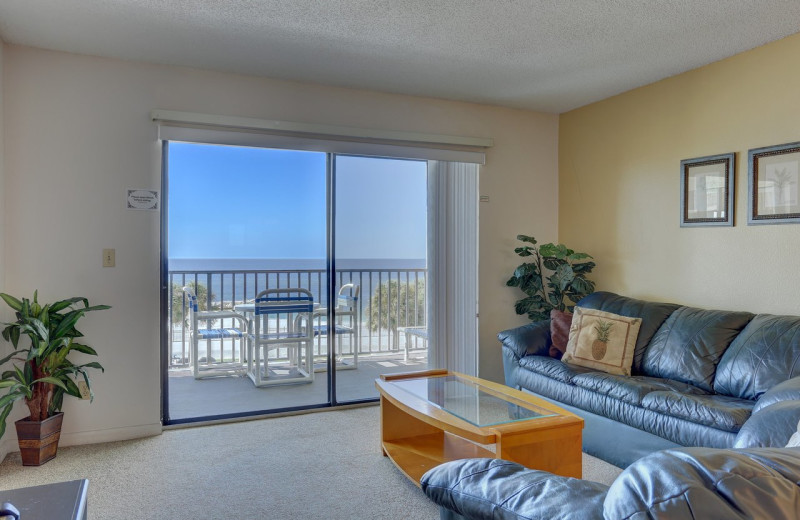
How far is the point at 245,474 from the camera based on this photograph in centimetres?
273

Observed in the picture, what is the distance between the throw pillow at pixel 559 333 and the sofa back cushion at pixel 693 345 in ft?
1.68

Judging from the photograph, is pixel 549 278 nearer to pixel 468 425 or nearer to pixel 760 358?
pixel 760 358

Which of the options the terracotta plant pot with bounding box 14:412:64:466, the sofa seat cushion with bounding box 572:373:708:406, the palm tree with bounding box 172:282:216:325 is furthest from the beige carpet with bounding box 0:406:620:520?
the palm tree with bounding box 172:282:216:325

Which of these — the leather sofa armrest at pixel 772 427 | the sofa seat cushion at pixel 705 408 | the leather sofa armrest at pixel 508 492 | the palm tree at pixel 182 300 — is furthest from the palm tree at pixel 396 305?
the leather sofa armrest at pixel 508 492

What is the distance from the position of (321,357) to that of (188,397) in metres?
1.09

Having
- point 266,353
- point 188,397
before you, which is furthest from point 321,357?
point 188,397

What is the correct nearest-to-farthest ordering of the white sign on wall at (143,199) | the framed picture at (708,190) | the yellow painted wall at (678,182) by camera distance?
the yellow painted wall at (678,182)
the framed picture at (708,190)
the white sign on wall at (143,199)

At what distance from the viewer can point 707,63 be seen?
3318mm

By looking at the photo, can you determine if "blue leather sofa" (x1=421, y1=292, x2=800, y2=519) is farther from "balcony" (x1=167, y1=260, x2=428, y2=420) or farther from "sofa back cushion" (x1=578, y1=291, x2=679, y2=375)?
"balcony" (x1=167, y1=260, x2=428, y2=420)

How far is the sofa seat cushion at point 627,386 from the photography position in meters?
2.69

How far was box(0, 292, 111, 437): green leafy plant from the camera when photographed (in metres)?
2.76

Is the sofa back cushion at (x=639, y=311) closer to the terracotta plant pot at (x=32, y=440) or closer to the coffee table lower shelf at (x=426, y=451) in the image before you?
the coffee table lower shelf at (x=426, y=451)

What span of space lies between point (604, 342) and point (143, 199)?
3066 mm

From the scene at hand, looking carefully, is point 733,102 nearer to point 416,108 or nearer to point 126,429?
point 416,108
